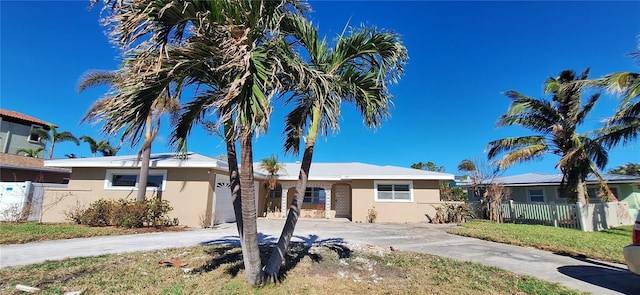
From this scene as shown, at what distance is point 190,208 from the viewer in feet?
45.8

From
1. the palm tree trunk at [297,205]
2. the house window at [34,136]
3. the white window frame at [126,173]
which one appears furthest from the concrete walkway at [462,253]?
the house window at [34,136]

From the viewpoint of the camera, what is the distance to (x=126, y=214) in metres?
12.4

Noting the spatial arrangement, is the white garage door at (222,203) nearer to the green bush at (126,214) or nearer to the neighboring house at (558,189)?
the green bush at (126,214)

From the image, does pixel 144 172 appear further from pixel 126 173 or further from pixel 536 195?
pixel 536 195

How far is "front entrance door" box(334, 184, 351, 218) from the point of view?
2156 centimetres

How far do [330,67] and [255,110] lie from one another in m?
2.35

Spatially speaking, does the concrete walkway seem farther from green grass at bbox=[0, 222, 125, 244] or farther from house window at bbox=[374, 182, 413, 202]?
house window at bbox=[374, 182, 413, 202]

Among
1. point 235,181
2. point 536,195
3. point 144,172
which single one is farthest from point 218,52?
point 536,195

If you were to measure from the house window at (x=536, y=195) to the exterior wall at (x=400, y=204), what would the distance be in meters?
11.0

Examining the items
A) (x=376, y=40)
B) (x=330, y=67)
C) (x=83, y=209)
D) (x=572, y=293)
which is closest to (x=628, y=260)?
(x=572, y=293)

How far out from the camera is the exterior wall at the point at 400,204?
58.7 ft

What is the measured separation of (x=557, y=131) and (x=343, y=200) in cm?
1307

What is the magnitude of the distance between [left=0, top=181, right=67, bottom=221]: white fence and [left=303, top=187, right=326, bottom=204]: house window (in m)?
14.4

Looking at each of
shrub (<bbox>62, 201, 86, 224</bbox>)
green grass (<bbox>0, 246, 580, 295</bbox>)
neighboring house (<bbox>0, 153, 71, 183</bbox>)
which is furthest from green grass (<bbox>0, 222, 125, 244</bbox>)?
neighboring house (<bbox>0, 153, 71, 183</bbox>)
